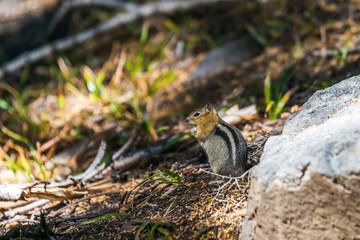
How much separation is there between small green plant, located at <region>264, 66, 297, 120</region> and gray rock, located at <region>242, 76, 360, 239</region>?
1.37 metres

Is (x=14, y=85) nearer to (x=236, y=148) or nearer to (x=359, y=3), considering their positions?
(x=236, y=148)

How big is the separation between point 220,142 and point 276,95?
4.62ft

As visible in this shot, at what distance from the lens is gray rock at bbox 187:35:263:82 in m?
5.24

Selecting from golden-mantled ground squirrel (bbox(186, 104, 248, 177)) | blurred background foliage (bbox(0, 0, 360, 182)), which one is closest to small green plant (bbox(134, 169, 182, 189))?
golden-mantled ground squirrel (bbox(186, 104, 248, 177))

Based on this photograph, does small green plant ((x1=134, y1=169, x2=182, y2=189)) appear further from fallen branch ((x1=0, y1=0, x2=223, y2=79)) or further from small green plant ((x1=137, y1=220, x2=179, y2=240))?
fallen branch ((x1=0, y1=0, x2=223, y2=79))

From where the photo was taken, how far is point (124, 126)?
4.17m

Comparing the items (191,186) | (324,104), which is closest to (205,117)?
(191,186)

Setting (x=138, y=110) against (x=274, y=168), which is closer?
(x=274, y=168)

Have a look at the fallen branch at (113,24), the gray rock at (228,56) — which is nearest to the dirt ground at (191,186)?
the gray rock at (228,56)

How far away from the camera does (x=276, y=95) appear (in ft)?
11.6

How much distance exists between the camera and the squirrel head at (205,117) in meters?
2.72

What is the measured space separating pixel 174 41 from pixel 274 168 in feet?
17.2

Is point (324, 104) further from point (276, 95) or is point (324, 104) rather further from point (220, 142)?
point (276, 95)

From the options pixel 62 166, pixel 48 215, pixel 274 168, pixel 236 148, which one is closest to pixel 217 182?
Answer: pixel 236 148
